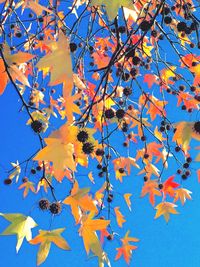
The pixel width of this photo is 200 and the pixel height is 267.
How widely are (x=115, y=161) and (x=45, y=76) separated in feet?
3.05

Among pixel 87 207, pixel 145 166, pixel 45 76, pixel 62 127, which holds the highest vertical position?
pixel 45 76

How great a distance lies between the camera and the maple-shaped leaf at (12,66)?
5.24ft

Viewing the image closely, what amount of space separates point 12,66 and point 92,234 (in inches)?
27.9

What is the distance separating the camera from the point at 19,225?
1.85 meters

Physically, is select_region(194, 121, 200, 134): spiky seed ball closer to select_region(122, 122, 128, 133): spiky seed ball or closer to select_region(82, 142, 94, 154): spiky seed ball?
select_region(82, 142, 94, 154): spiky seed ball

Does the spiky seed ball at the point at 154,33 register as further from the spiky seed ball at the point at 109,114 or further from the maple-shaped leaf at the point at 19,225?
the maple-shaped leaf at the point at 19,225

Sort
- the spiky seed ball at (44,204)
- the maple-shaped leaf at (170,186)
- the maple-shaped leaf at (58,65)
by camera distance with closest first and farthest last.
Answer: the maple-shaped leaf at (58,65) → the spiky seed ball at (44,204) → the maple-shaped leaf at (170,186)

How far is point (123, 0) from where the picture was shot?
148 centimetres

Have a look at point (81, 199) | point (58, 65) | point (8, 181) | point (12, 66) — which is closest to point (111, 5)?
point (58, 65)

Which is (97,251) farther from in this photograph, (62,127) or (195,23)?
(195,23)

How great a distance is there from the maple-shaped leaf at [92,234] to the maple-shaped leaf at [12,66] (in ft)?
2.05

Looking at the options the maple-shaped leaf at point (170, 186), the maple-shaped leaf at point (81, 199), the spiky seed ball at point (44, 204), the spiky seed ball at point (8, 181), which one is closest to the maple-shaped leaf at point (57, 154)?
the maple-shaped leaf at point (81, 199)

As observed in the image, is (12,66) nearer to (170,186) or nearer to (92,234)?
(92,234)

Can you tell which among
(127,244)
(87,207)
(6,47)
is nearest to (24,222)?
(87,207)
